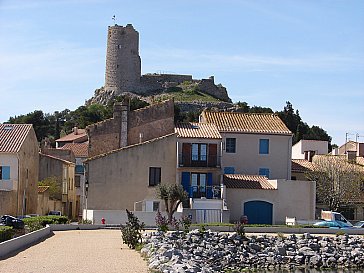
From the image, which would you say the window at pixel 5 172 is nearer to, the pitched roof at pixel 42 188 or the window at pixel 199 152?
the pitched roof at pixel 42 188

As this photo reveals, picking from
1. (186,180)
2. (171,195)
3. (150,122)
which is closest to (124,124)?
(150,122)

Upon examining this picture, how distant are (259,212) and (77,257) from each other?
2587 centimetres

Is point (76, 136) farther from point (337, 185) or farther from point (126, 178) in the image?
point (126, 178)

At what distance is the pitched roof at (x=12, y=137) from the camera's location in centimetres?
5069

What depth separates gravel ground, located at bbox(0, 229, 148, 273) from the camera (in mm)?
24422

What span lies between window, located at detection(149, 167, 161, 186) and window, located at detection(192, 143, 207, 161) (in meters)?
2.79

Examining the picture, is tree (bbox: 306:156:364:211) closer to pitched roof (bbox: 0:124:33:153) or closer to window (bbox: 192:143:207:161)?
window (bbox: 192:143:207:161)

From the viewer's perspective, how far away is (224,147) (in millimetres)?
56469

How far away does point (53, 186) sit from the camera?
6103 cm

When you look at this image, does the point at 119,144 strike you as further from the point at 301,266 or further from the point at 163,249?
the point at 163,249

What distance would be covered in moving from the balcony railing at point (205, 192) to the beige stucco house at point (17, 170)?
11841 mm

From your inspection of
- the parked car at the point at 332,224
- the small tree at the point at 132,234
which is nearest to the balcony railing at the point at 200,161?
the parked car at the point at 332,224

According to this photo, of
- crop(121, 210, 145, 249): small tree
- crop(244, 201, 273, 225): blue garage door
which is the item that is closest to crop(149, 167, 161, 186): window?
crop(244, 201, 273, 225): blue garage door

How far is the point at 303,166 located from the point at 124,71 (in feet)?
216
